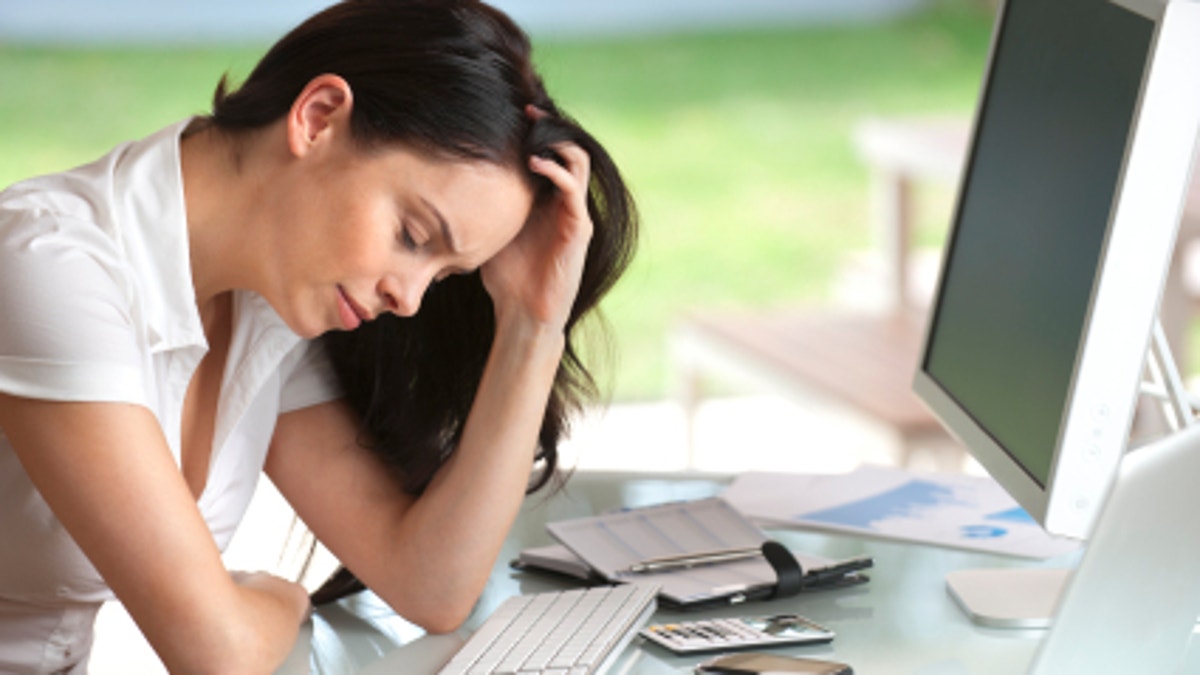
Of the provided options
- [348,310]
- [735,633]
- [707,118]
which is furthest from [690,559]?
[707,118]

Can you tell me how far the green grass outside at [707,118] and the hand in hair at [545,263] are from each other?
3506mm

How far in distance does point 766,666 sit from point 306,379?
22.2 inches

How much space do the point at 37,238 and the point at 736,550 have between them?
2.20 feet

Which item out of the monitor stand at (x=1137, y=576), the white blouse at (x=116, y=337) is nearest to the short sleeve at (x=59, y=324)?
the white blouse at (x=116, y=337)

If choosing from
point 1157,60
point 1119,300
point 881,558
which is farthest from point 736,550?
point 1157,60

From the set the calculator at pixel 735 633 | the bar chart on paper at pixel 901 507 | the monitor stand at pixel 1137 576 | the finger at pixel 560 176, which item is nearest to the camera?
the monitor stand at pixel 1137 576

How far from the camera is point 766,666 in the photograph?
3.84 feet

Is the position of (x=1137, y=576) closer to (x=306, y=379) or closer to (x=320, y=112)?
(x=320, y=112)

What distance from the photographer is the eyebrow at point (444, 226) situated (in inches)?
49.1

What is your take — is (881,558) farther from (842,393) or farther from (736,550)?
(842,393)

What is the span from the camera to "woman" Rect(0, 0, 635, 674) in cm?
116

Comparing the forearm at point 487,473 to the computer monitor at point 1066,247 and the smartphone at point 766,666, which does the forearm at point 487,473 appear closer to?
the smartphone at point 766,666

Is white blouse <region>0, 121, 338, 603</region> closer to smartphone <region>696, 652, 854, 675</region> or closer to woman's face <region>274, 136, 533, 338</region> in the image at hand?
woman's face <region>274, 136, 533, 338</region>

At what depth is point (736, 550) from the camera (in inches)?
57.0
